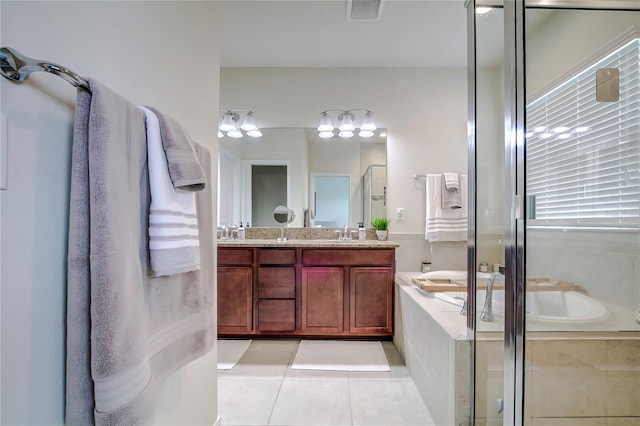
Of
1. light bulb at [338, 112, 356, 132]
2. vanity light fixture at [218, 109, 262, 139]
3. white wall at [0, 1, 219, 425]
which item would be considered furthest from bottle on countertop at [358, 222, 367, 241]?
white wall at [0, 1, 219, 425]

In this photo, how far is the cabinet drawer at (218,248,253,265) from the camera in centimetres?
253

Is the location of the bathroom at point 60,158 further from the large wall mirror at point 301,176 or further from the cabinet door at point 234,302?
the large wall mirror at point 301,176

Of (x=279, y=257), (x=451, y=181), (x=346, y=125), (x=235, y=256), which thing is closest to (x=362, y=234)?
(x=279, y=257)

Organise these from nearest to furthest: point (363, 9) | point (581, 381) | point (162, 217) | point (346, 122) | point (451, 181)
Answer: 1. point (162, 217)
2. point (581, 381)
3. point (363, 9)
4. point (451, 181)
5. point (346, 122)

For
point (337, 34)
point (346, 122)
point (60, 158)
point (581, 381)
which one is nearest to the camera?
point (60, 158)

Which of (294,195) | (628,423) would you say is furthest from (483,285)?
(294,195)

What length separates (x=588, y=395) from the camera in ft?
3.83

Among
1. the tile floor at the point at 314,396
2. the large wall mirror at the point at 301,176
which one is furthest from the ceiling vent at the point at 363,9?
the tile floor at the point at 314,396

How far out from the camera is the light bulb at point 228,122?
9.61ft

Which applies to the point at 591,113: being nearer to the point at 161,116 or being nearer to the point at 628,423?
the point at 628,423

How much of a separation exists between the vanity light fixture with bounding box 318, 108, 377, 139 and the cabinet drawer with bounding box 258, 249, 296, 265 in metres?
1.25

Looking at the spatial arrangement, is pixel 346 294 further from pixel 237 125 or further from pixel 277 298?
pixel 237 125

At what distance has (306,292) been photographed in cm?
252

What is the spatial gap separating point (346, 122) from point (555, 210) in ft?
6.48
